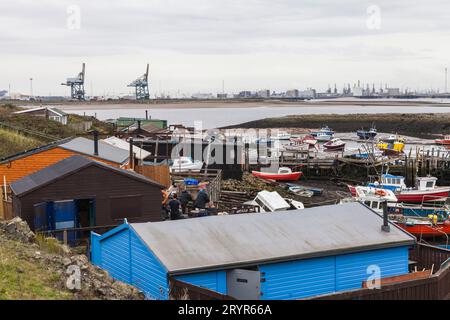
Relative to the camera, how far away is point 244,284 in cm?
1272

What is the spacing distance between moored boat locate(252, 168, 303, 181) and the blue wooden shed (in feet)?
98.1

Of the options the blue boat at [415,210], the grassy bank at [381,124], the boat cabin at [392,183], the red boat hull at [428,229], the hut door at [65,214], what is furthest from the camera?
the grassy bank at [381,124]

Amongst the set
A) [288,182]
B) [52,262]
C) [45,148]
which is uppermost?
[45,148]

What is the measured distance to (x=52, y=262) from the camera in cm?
1190

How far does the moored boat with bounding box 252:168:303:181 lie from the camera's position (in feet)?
149

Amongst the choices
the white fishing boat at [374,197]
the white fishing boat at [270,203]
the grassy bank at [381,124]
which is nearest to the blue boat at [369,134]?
the grassy bank at [381,124]

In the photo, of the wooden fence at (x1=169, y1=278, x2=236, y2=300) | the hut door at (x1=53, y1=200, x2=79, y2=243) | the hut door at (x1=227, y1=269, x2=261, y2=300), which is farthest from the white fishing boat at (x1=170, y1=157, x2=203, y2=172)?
the wooden fence at (x1=169, y1=278, x2=236, y2=300)

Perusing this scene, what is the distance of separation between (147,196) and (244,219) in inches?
223

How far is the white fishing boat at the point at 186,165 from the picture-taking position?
126 feet

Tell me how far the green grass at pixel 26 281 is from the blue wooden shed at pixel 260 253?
242 centimetres

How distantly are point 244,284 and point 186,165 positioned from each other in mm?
27988

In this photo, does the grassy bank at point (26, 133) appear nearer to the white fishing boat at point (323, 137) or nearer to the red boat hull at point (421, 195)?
the red boat hull at point (421, 195)

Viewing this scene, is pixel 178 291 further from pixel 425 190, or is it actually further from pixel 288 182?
pixel 288 182
